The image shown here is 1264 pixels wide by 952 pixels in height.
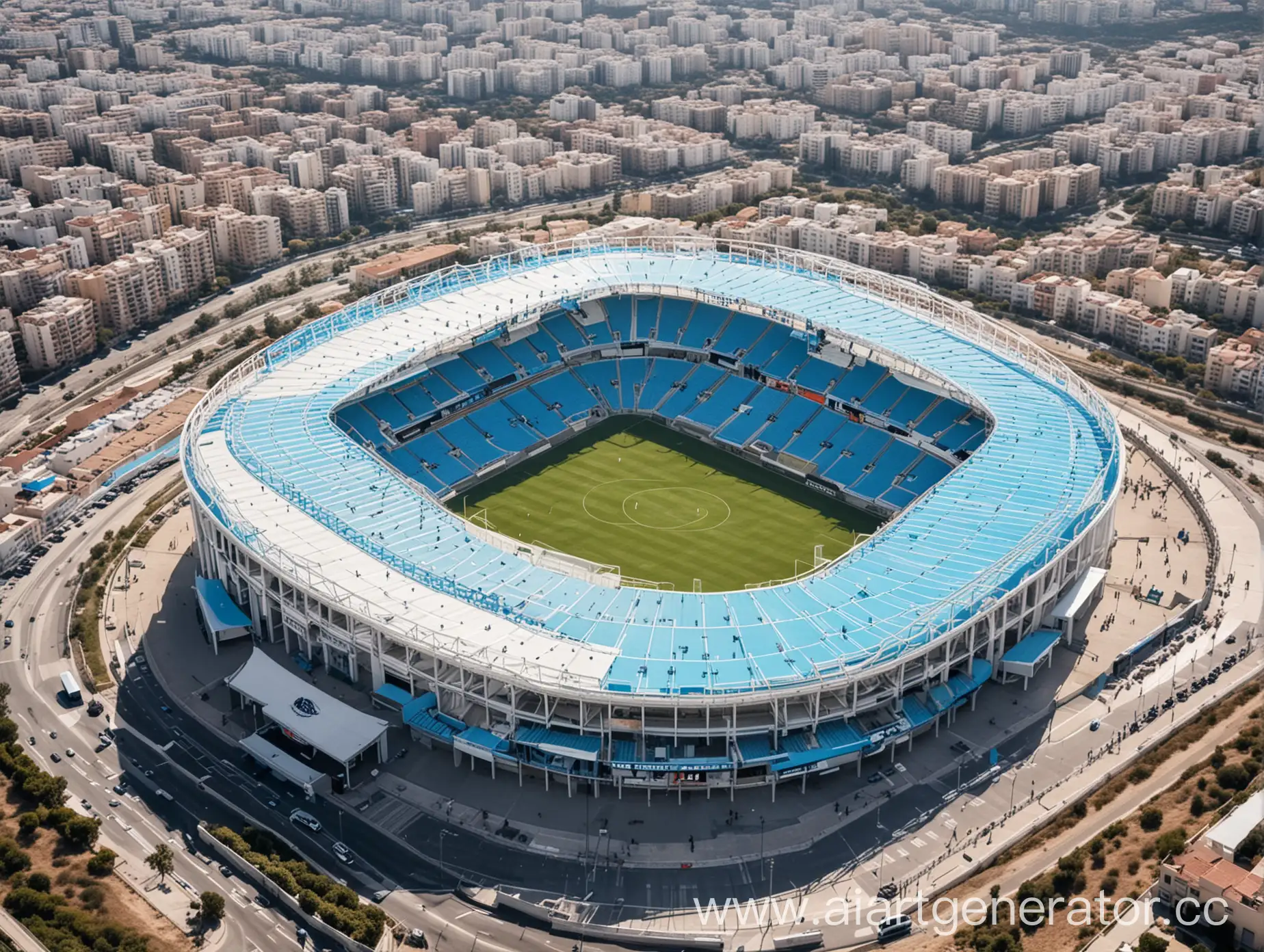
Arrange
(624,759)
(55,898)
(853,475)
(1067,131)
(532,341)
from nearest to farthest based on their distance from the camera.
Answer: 1. (55,898)
2. (624,759)
3. (853,475)
4. (532,341)
5. (1067,131)

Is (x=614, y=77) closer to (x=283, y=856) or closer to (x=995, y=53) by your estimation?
(x=995, y=53)

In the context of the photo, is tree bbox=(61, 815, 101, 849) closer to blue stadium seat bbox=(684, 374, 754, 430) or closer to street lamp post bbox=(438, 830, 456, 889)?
street lamp post bbox=(438, 830, 456, 889)

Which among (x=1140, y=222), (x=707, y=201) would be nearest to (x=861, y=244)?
(x=707, y=201)

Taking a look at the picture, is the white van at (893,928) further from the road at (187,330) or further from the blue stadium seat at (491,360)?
the road at (187,330)

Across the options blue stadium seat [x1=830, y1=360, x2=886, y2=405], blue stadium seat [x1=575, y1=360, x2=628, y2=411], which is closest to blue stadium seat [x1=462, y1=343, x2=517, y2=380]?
blue stadium seat [x1=575, y1=360, x2=628, y2=411]

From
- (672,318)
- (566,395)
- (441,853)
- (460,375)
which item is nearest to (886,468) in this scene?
(672,318)
